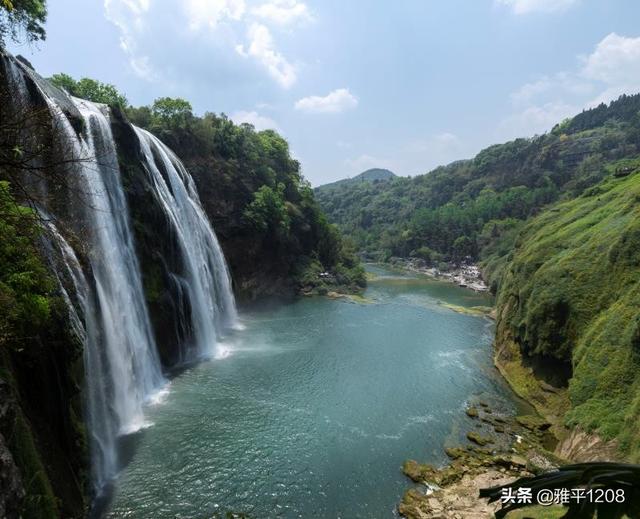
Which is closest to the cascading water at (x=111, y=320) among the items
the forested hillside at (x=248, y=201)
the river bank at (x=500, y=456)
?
the river bank at (x=500, y=456)

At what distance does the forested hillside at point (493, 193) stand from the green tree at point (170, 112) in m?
58.5

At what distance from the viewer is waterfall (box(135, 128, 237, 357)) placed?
1172 inches

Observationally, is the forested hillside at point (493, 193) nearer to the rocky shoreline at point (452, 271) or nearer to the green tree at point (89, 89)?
the rocky shoreline at point (452, 271)

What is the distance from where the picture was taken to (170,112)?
4422 centimetres

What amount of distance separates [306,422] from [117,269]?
12.6 metres

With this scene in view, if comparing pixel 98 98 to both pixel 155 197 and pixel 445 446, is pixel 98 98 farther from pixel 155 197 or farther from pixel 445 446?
pixel 445 446

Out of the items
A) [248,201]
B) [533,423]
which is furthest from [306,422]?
[248,201]

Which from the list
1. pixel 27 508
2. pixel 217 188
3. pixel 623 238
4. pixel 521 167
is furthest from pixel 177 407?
pixel 521 167

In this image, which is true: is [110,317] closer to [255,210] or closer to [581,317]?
[581,317]

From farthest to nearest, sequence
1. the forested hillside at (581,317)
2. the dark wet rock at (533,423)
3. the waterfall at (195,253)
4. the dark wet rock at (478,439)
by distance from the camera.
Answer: the waterfall at (195,253) < the dark wet rock at (533,423) < the dark wet rock at (478,439) < the forested hillside at (581,317)

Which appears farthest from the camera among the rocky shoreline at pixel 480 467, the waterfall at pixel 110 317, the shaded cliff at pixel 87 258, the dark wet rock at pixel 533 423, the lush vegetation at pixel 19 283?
the dark wet rock at pixel 533 423

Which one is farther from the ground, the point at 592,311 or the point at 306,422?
the point at 592,311

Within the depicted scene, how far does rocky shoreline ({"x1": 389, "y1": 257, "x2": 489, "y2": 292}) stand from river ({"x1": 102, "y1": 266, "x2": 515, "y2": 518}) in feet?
111

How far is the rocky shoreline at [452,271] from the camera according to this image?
69062 millimetres
